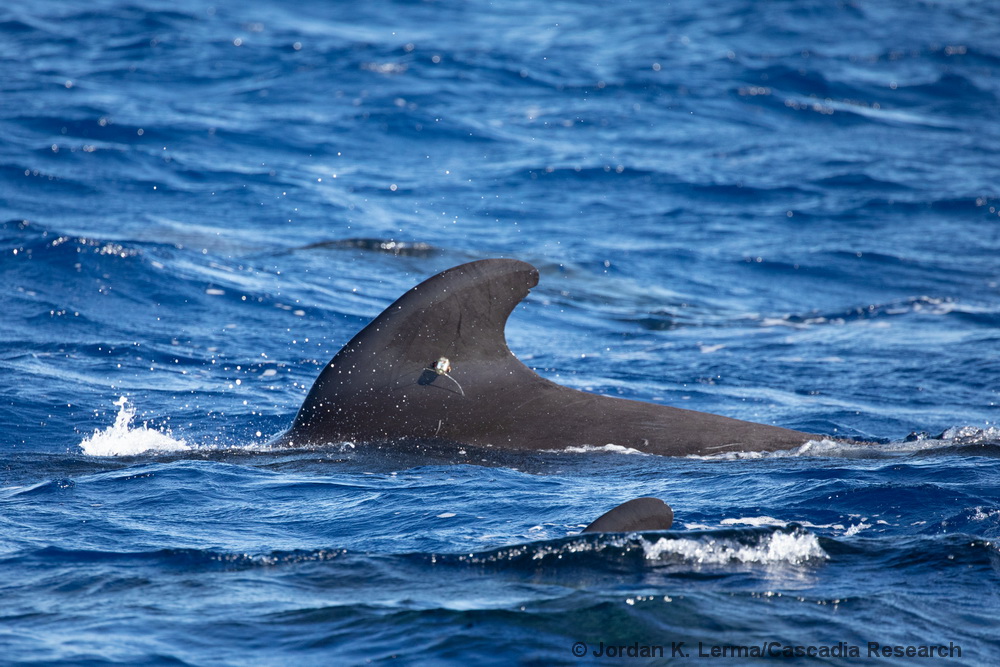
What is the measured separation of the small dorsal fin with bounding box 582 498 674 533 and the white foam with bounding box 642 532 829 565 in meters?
0.15

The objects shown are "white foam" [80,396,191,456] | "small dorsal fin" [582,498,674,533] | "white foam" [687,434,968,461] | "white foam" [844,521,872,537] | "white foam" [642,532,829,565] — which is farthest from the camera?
"white foam" [80,396,191,456]

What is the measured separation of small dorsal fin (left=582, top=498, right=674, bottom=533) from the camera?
226 inches

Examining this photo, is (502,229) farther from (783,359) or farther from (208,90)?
(208,90)

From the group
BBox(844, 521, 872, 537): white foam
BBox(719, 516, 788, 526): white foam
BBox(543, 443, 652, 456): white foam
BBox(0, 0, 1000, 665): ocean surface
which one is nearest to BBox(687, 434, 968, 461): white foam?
BBox(0, 0, 1000, 665): ocean surface

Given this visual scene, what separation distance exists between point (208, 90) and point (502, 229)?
1040 centimetres

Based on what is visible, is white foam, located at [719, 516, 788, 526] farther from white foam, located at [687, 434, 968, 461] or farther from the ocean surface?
white foam, located at [687, 434, 968, 461]

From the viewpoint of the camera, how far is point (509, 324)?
14.7m

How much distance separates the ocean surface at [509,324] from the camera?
17.9ft

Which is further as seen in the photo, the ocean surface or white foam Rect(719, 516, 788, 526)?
white foam Rect(719, 516, 788, 526)

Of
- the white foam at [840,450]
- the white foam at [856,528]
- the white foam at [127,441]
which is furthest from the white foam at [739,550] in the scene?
the white foam at [127,441]

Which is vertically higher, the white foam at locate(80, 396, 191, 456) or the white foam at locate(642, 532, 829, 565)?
the white foam at locate(80, 396, 191, 456)

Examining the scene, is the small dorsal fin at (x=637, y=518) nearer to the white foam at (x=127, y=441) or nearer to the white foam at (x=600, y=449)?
the white foam at (x=600, y=449)

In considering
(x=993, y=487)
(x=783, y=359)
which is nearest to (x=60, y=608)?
(x=993, y=487)

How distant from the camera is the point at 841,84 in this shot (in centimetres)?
2972
